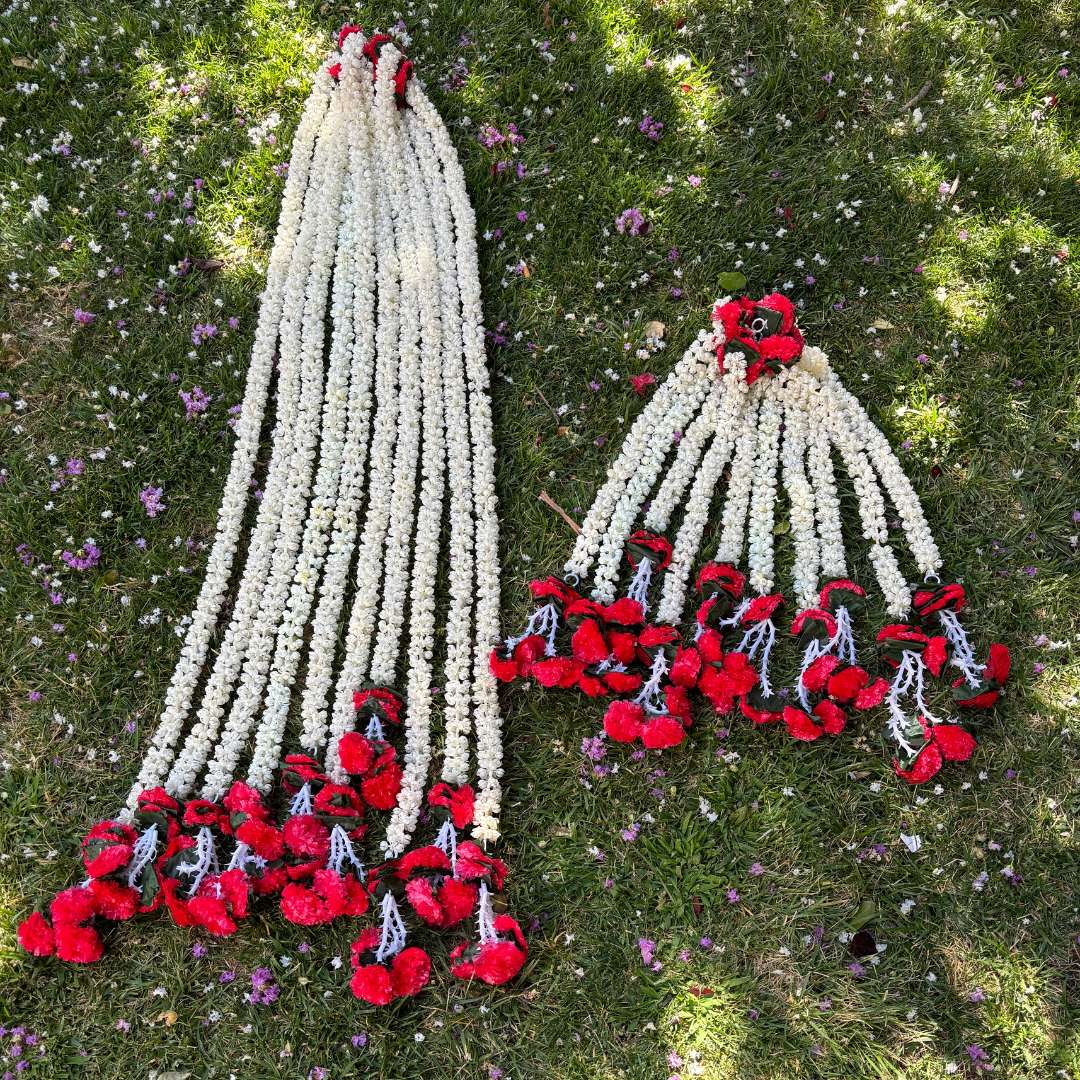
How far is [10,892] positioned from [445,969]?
1362mm

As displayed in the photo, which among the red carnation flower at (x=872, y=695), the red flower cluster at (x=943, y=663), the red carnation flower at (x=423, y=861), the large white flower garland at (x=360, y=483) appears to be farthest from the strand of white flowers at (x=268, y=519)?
the red flower cluster at (x=943, y=663)

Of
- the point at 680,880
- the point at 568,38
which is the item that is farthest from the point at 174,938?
the point at 568,38

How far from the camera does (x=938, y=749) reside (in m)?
2.93

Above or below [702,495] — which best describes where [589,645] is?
below

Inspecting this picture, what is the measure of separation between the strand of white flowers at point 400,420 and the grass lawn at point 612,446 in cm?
29

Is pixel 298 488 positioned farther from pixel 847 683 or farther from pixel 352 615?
pixel 847 683

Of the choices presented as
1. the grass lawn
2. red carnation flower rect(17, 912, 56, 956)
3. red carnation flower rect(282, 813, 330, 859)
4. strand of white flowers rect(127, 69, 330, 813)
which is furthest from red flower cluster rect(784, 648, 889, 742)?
red carnation flower rect(17, 912, 56, 956)

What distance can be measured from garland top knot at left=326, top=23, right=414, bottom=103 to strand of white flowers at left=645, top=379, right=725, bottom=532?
173 cm

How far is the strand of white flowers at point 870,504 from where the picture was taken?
3.18 meters

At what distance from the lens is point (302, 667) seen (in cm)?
316

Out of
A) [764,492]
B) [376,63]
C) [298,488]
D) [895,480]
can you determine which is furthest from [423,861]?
[376,63]

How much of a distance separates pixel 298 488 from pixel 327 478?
0.11 m

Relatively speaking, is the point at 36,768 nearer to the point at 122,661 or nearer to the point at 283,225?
the point at 122,661

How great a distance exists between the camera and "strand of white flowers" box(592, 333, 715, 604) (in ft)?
10.4
